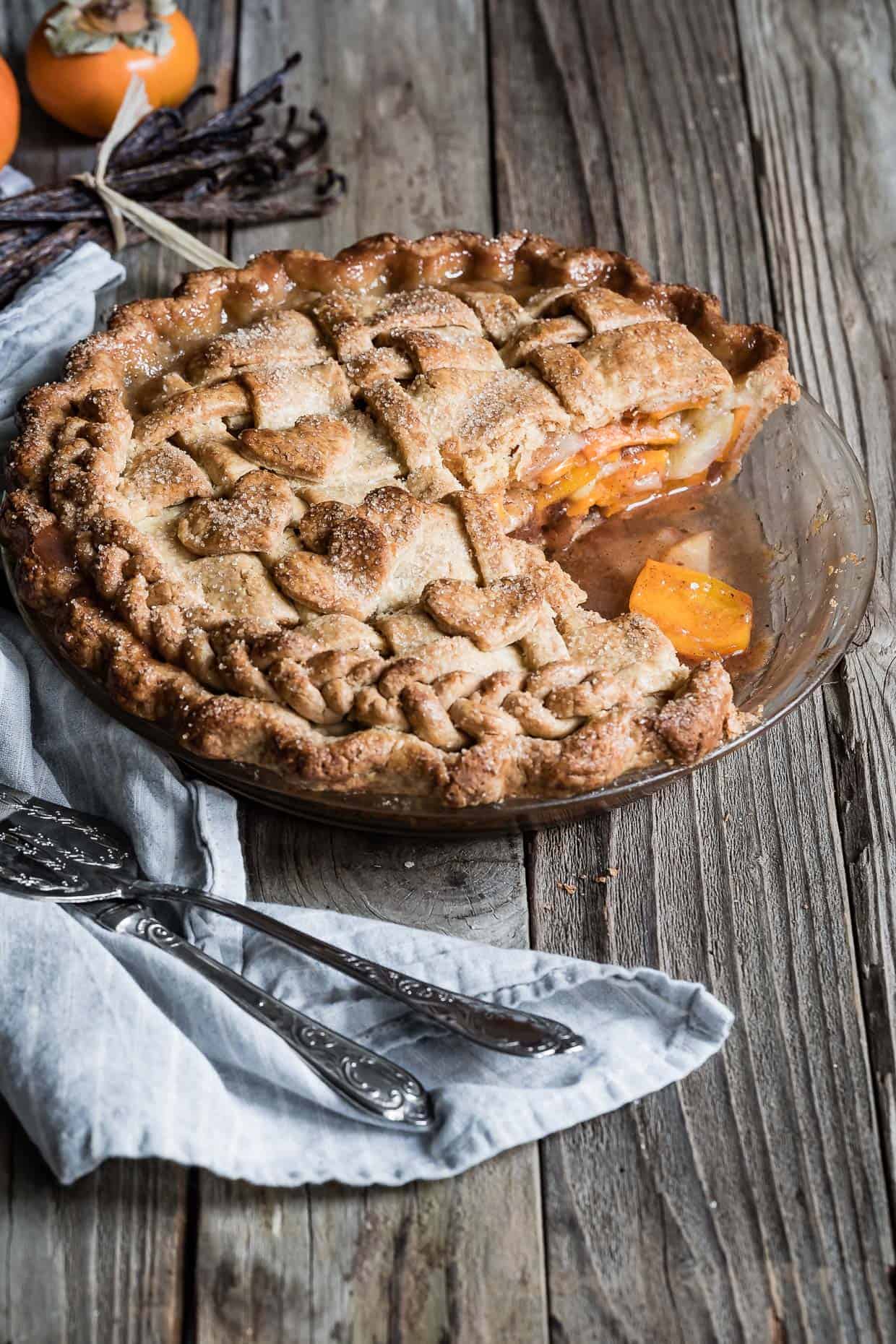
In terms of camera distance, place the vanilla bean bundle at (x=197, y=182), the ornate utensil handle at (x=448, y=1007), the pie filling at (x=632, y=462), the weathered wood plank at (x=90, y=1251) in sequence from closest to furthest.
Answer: the weathered wood plank at (x=90, y=1251), the ornate utensil handle at (x=448, y=1007), the pie filling at (x=632, y=462), the vanilla bean bundle at (x=197, y=182)

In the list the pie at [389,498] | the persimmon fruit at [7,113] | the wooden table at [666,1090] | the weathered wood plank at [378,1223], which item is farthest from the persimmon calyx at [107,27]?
the pie at [389,498]

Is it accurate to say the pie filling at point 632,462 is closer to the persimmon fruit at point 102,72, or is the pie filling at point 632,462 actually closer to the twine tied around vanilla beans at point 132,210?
the twine tied around vanilla beans at point 132,210

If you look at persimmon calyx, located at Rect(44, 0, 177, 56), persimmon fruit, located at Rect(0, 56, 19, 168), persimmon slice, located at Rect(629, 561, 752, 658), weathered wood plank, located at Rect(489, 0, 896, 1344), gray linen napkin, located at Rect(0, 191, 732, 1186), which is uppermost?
persimmon calyx, located at Rect(44, 0, 177, 56)

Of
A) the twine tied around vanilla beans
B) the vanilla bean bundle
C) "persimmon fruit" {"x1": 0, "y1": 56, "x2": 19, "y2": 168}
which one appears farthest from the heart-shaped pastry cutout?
"persimmon fruit" {"x1": 0, "y1": 56, "x2": 19, "y2": 168}

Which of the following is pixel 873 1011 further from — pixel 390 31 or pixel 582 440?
pixel 390 31

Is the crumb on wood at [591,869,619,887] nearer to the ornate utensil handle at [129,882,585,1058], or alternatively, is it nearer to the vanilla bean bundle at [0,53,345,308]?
the ornate utensil handle at [129,882,585,1058]

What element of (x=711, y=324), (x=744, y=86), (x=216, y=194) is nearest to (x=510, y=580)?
(x=711, y=324)
